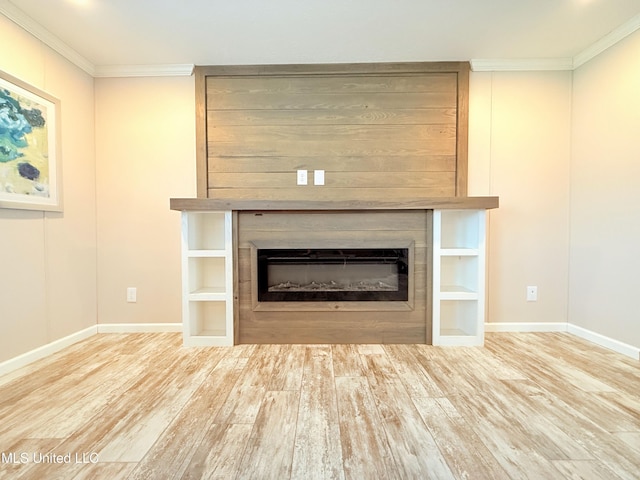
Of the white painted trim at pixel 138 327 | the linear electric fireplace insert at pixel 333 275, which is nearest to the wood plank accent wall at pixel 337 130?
the linear electric fireplace insert at pixel 333 275

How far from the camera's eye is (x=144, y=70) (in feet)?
8.23

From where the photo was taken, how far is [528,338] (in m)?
2.42

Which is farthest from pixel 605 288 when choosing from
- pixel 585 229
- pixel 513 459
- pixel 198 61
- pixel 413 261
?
pixel 198 61

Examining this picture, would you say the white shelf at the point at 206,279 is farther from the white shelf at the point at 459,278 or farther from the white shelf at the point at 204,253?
the white shelf at the point at 459,278

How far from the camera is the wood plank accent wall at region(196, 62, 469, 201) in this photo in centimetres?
248

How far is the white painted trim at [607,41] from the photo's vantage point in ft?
6.59

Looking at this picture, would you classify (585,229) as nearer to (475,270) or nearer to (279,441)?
(475,270)

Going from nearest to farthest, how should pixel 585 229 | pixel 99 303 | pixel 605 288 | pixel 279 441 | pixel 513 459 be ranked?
pixel 513 459
pixel 279 441
pixel 605 288
pixel 585 229
pixel 99 303

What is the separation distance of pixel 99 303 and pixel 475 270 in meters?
3.14

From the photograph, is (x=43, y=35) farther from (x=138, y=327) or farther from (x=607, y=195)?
(x=607, y=195)

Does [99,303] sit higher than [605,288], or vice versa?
[605,288]

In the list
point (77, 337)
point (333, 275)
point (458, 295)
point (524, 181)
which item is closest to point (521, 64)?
point (524, 181)

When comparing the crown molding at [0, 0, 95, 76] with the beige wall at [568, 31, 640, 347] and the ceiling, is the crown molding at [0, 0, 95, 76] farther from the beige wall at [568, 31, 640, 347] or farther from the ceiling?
the beige wall at [568, 31, 640, 347]

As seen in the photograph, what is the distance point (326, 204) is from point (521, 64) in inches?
81.2
